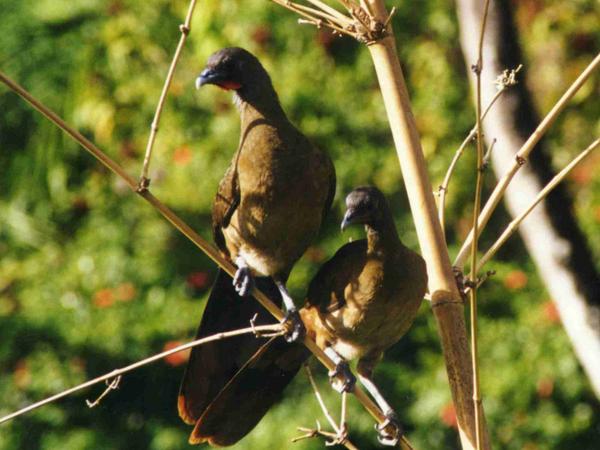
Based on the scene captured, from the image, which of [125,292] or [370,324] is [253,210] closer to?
[370,324]

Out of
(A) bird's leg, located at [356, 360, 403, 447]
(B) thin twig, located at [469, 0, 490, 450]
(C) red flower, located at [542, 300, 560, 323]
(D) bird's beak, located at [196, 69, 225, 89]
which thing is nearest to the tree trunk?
(A) bird's leg, located at [356, 360, 403, 447]

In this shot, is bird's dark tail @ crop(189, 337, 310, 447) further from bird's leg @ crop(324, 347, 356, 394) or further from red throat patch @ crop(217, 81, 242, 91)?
red throat patch @ crop(217, 81, 242, 91)

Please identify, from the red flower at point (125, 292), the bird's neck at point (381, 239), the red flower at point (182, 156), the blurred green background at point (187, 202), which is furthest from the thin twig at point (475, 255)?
the red flower at point (182, 156)

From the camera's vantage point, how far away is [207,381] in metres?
2.95

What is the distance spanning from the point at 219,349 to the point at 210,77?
0.70 m

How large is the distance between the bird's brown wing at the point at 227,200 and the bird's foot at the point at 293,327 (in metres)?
0.35

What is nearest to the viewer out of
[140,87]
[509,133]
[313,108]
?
Result: [509,133]

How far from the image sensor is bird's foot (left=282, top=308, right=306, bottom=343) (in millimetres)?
2694

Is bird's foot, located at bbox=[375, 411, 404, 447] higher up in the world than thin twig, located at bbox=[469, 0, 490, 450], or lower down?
lower down

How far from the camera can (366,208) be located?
317 centimetres

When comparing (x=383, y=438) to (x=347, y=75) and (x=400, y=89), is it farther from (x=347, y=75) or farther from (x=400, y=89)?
(x=347, y=75)

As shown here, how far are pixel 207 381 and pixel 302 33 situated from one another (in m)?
3.76

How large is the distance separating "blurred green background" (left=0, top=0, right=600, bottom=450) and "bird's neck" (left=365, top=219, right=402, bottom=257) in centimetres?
232

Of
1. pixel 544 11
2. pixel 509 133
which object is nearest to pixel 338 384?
pixel 509 133
